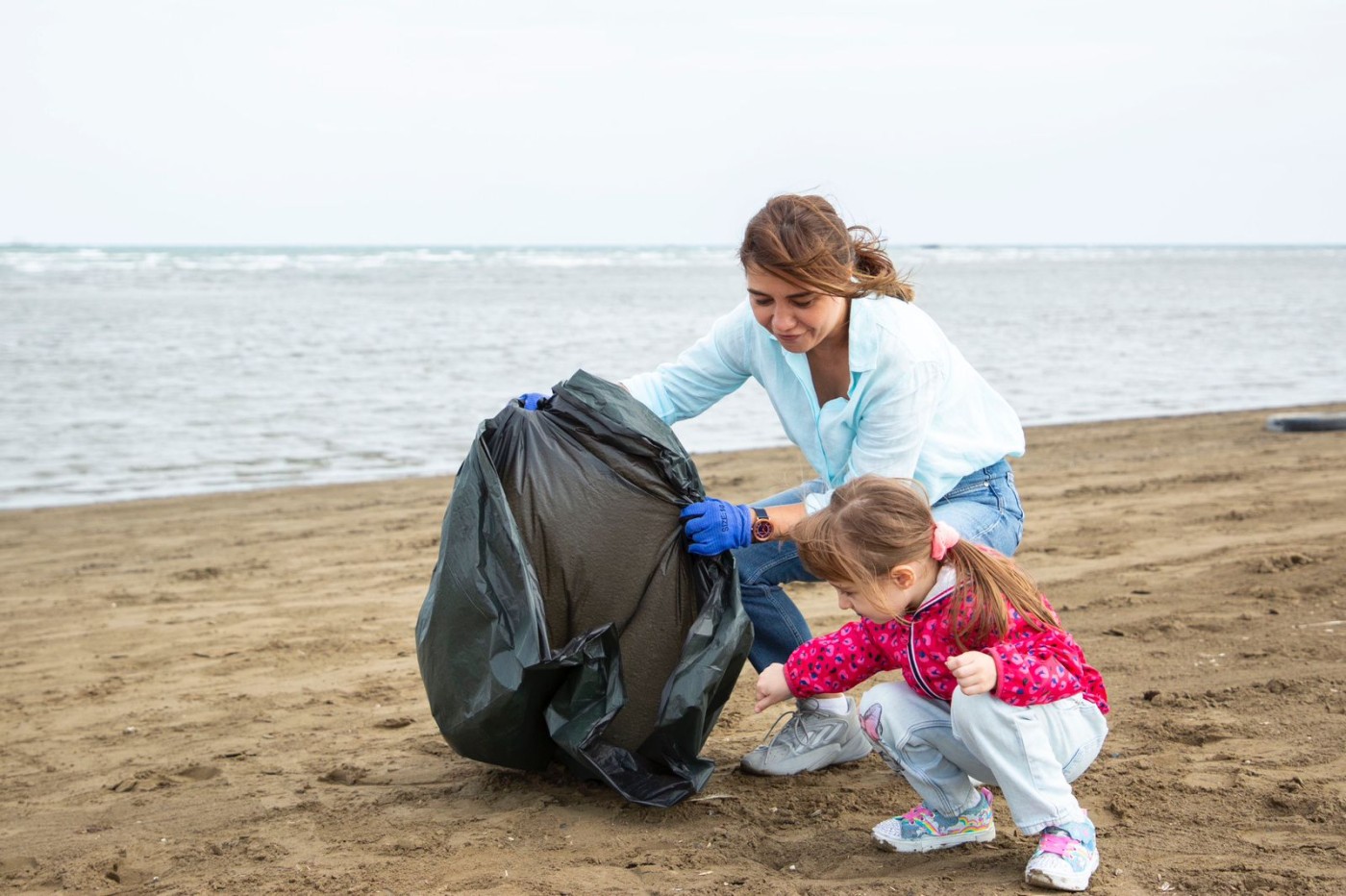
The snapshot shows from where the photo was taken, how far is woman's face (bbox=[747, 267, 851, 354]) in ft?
9.04

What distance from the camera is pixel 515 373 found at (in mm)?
13375

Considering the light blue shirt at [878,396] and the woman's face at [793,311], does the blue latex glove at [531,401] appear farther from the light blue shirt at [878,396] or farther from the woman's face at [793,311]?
the woman's face at [793,311]

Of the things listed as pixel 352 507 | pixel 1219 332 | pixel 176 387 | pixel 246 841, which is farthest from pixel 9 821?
pixel 1219 332

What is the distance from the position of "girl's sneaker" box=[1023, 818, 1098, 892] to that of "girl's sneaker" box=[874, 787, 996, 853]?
22 centimetres

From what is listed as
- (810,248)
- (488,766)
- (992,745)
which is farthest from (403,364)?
(992,745)

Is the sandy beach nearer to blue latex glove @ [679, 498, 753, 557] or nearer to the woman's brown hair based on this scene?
blue latex glove @ [679, 498, 753, 557]

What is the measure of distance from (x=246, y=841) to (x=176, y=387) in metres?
10.2

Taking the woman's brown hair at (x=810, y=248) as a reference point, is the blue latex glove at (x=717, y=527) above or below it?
below

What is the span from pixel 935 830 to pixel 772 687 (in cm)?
47

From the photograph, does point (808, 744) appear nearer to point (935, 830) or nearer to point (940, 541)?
point (935, 830)

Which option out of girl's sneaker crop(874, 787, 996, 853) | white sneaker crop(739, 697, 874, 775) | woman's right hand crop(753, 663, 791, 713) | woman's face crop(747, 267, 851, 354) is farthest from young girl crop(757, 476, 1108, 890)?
white sneaker crop(739, 697, 874, 775)

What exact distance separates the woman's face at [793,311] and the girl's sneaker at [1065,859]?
1.20m

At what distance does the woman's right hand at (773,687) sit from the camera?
9.14 ft

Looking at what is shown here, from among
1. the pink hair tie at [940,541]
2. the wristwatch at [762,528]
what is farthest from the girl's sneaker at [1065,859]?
the wristwatch at [762,528]
